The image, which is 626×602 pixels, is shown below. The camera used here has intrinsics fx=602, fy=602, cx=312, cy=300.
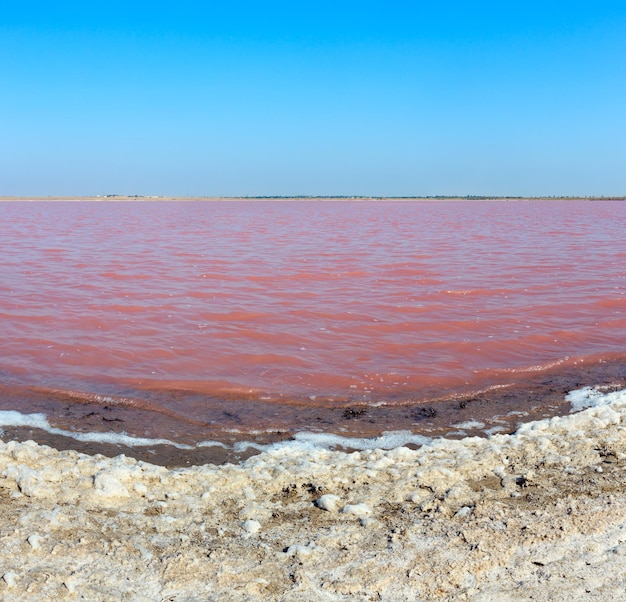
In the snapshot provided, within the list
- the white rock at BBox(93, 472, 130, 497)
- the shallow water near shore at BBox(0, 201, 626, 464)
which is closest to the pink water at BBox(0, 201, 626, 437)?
the shallow water near shore at BBox(0, 201, 626, 464)

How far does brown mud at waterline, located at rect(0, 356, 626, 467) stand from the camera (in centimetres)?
463

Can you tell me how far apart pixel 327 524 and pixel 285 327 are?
5.40 metres

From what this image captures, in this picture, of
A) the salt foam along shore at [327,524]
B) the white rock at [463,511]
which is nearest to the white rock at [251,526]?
the salt foam along shore at [327,524]

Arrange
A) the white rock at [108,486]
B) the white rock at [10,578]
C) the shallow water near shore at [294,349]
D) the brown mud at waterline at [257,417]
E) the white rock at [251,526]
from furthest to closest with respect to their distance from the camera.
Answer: the shallow water near shore at [294,349] < the brown mud at waterline at [257,417] < the white rock at [108,486] < the white rock at [251,526] < the white rock at [10,578]

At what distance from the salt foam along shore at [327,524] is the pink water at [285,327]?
1.58 metres

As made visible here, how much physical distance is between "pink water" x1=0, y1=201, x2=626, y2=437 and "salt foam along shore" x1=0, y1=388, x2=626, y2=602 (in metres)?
1.58

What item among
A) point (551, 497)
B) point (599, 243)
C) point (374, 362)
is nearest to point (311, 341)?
point (374, 362)

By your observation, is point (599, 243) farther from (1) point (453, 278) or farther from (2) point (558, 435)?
(2) point (558, 435)

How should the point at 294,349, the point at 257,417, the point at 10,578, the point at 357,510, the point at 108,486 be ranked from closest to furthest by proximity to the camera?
the point at 10,578 < the point at 357,510 < the point at 108,486 < the point at 257,417 < the point at 294,349

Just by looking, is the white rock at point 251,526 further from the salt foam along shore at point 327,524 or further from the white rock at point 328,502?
the white rock at point 328,502

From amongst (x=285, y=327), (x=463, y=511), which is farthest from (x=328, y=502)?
(x=285, y=327)

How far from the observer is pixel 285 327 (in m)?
8.52

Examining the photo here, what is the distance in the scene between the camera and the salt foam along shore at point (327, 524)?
2.66 metres

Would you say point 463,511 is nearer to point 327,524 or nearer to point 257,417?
point 327,524
